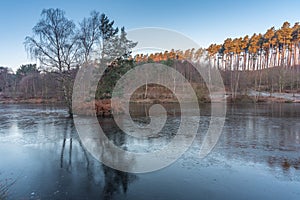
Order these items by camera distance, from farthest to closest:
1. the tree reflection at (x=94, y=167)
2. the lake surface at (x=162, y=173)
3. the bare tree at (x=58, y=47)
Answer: the bare tree at (x=58, y=47) < the tree reflection at (x=94, y=167) < the lake surface at (x=162, y=173)

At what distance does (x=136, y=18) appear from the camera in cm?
2183

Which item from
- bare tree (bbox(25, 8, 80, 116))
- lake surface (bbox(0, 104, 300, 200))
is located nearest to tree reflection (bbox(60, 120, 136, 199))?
lake surface (bbox(0, 104, 300, 200))

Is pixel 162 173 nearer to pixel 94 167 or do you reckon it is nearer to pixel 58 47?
pixel 94 167

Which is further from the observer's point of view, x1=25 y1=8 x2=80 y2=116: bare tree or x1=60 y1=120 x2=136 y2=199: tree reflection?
x1=25 y1=8 x2=80 y2=116: bare tree

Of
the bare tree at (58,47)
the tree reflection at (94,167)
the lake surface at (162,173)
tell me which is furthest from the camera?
the bare tree at (58,47)

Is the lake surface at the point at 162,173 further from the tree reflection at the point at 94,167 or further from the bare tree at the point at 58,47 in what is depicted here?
the bare tree at the point at 58,47

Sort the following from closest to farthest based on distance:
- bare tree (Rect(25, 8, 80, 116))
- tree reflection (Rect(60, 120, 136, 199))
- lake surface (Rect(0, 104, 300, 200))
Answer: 1. lake surface (Rect(0, 104, 300, 200))
2. tree reflection (Rect(60, 120, 136, 199))
3. bare tree (Rect(25, 8, 80, 116))

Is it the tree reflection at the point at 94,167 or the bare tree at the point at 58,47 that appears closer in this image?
the tree reflection at the point at 94,167

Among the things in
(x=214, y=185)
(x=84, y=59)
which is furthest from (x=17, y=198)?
(x=84, y=59)

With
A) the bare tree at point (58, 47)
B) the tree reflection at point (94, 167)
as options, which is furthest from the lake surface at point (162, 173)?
the bare tree at point (58, 47)

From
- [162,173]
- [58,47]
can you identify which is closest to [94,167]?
[162,173]

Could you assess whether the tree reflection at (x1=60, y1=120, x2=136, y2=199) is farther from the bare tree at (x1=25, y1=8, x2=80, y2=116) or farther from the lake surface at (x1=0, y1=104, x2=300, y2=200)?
the bare tree at (x1=25, y1=8, x2=80, y2=116)

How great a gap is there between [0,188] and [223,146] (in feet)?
20.4

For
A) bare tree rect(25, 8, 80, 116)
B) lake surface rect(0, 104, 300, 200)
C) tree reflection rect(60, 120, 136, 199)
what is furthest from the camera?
bare tree rect(25, 8, 80, 116)
